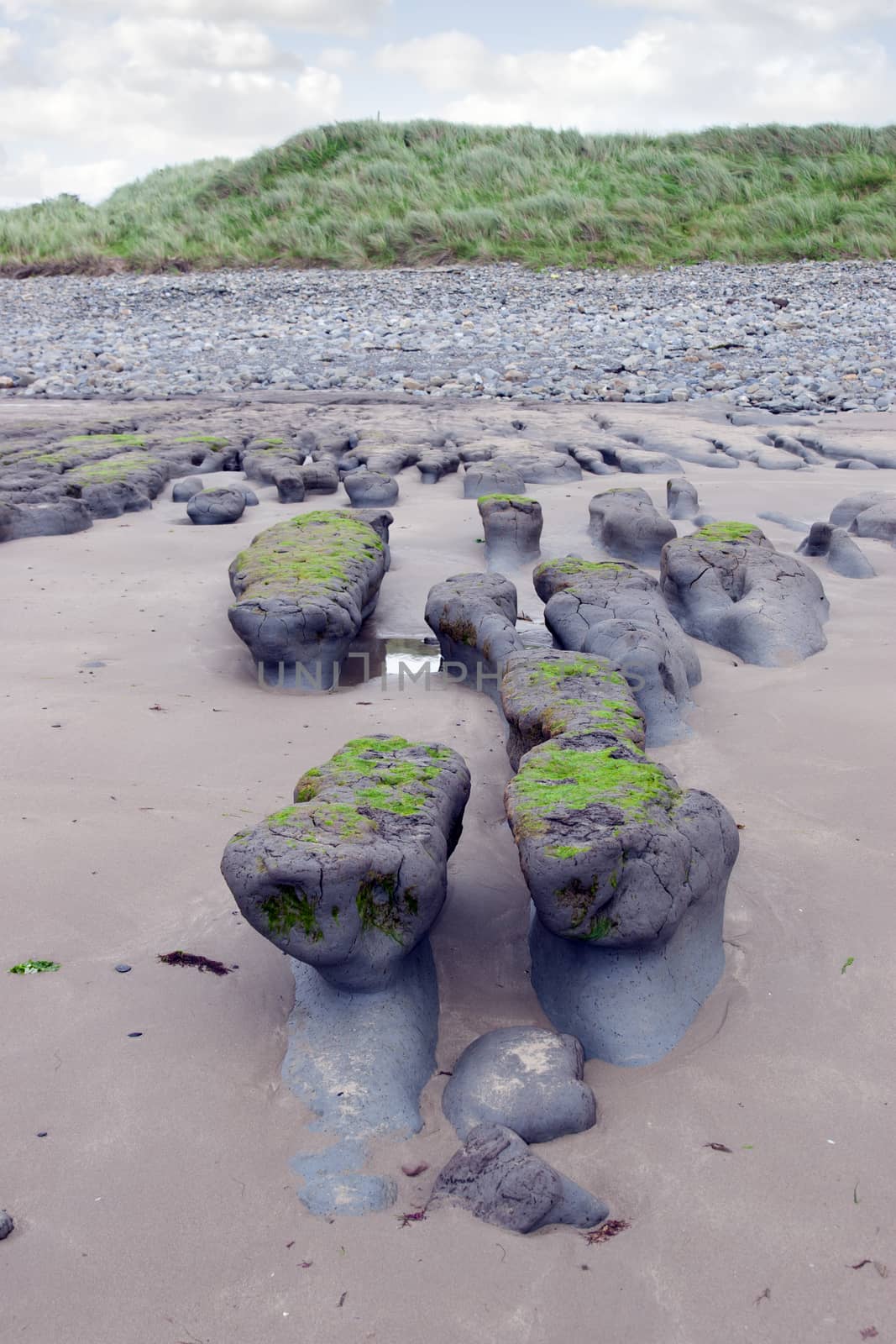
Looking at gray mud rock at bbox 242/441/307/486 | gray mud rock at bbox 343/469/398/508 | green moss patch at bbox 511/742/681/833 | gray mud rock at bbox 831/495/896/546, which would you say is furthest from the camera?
gray mud rock at bbox 242/441/307/486

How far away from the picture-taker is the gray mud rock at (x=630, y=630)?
3584 millimetres

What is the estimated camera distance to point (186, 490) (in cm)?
671

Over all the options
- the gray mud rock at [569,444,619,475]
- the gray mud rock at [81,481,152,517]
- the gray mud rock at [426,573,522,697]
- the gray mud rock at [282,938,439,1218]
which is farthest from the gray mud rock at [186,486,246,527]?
the gray mud rock at [282,938,439,1218]

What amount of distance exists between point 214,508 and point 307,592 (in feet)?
6.90

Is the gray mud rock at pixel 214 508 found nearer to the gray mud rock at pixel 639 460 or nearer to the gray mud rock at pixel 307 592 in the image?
the gray mud rock at pixel 307 592

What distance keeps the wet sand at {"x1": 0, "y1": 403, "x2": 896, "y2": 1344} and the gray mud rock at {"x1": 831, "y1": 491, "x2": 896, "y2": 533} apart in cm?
221

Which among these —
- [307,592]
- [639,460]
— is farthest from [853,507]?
[307,592]

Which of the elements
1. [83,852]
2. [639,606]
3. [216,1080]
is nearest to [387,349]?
[639,606]

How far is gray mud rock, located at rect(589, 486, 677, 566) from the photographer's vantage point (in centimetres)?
541

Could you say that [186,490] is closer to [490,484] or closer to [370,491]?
[370,491]

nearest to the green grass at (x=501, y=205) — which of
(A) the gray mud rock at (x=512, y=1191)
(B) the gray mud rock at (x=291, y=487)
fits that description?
(B) the gray mud rock at (x=291, y=487)

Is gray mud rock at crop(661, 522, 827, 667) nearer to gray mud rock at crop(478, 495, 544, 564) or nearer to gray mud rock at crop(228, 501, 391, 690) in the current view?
gray mud rock at crop(478, 495, 544, 564)

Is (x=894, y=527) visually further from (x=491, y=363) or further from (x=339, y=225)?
(x=339, y=225)

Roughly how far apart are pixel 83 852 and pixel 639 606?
2.11m
